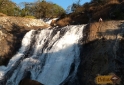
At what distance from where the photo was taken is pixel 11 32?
28.5 m

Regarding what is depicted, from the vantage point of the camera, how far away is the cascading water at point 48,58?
65.0ft

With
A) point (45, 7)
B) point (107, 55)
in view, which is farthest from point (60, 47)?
point (45, 7)

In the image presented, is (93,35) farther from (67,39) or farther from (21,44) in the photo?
(21,44)

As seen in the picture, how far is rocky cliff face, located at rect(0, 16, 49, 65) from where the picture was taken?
25.9 metres

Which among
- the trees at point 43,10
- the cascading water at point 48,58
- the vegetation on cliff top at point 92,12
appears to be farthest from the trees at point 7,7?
the cascading water at point 48,58

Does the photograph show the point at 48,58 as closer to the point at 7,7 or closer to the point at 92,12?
the point at 92,12

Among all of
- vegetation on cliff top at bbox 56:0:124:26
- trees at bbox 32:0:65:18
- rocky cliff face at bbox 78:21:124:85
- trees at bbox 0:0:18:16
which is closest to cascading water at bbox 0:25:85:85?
rocky cliff face at bbox 78:21:124:85

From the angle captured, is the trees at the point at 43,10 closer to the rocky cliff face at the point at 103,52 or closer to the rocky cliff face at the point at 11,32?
the rocky cliff face at the point at 11,32

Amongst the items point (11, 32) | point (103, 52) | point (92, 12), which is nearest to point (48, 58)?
point (103, 52)

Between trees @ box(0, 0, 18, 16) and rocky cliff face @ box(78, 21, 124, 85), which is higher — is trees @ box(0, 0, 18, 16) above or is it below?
above

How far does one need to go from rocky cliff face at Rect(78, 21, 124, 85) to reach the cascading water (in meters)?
0.72

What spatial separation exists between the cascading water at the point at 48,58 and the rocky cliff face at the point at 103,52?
0.72 m

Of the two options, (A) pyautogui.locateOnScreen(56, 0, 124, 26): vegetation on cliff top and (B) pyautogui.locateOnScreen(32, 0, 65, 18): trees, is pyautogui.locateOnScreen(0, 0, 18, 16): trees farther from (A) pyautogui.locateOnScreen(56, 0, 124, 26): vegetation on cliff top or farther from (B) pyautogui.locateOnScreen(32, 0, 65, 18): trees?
(A) pyautogui.locateOnScreen(56, 0, 124, 26): vegetation on cliff top

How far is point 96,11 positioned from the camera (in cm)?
3219
